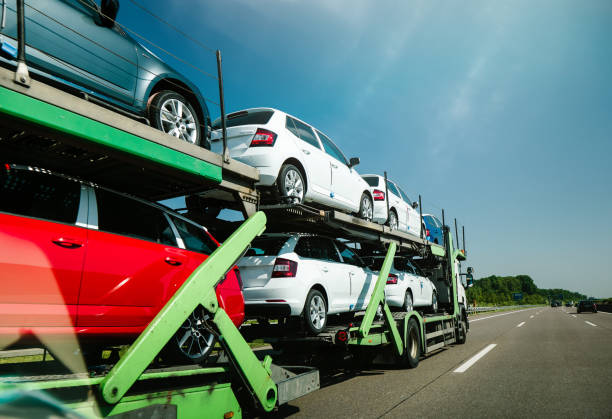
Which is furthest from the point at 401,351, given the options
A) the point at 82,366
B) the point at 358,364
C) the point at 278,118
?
the point at 82,366

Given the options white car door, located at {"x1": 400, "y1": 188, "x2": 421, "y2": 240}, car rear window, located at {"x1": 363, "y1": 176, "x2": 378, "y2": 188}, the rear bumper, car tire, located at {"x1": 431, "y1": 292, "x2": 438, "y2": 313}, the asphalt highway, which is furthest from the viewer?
white car door, located at {"x1": 400, "y1": 188, "x2": 421, "y2": 240}

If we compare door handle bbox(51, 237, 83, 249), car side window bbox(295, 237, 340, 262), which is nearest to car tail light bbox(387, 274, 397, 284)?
car side window bbox(295, 237, 340, 262)

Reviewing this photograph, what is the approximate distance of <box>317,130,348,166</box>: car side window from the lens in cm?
754

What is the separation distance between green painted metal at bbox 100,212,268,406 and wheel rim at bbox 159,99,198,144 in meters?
1.33

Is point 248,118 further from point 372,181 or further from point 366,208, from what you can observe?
point 372,181

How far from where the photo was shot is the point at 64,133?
8.45 ft

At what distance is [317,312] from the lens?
600 cm

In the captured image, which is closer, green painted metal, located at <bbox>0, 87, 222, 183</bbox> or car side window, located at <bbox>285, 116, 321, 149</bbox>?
green painted metal, located at <bbox>0, 87, 222, 183</bbox>

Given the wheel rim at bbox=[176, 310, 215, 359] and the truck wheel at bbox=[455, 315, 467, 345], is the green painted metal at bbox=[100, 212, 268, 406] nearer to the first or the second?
the wheel rim at bbox=[176, 310, 215, 359]

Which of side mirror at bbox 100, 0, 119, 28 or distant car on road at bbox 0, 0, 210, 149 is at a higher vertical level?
side mirror at bbox 100, 0, 119, 28

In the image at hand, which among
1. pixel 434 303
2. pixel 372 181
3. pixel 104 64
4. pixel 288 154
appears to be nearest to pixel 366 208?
pixel 372 181

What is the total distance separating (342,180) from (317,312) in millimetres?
2638

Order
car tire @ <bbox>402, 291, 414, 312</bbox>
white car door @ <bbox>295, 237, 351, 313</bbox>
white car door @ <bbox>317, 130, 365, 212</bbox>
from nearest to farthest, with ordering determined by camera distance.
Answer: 1. white car door @ <bbox>295, 237, 351, 313</bbox>
2. white car door @ <bbox>317, 130, 365, 212</bbox>
3. car tire @ <bbox>402, 291, 414, 312</bbox>

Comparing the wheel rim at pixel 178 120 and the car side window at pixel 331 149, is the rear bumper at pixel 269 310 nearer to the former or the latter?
the wheel rim at pixel 178 120
